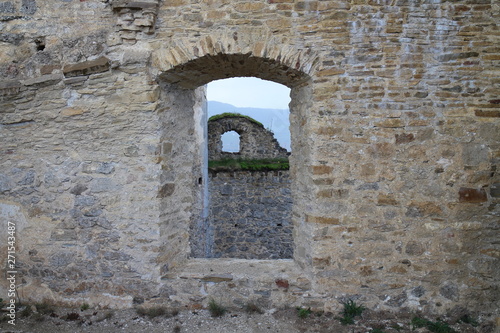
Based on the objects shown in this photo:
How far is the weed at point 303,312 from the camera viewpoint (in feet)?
11.2

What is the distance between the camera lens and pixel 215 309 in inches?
139

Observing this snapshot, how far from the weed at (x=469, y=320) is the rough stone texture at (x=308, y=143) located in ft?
0.29

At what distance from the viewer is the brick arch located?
3.37 meters

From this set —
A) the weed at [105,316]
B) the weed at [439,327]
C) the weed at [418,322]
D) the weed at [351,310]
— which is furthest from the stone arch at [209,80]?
the weed at [439,327]

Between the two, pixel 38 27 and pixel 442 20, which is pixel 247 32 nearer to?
pixel 442 20

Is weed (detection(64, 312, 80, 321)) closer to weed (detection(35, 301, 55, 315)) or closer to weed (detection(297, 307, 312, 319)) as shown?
weed (detection(35, 301, 55, 315))

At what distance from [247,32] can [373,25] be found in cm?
116

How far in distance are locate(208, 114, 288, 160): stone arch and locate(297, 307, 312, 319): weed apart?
710cm

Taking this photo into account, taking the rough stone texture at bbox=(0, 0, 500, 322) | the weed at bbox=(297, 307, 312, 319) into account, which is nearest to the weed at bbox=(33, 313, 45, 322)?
the rough stone texture at bbox=(0, 0, 500, 322)

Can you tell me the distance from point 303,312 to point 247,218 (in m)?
6.34

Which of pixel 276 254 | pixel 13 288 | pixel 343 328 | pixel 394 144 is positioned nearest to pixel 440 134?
pixel 394 144

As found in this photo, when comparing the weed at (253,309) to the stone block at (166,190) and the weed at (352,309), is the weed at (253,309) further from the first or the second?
the stone block at (166,190)

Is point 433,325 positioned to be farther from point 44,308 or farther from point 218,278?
point 44,308

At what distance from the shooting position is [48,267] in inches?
146
